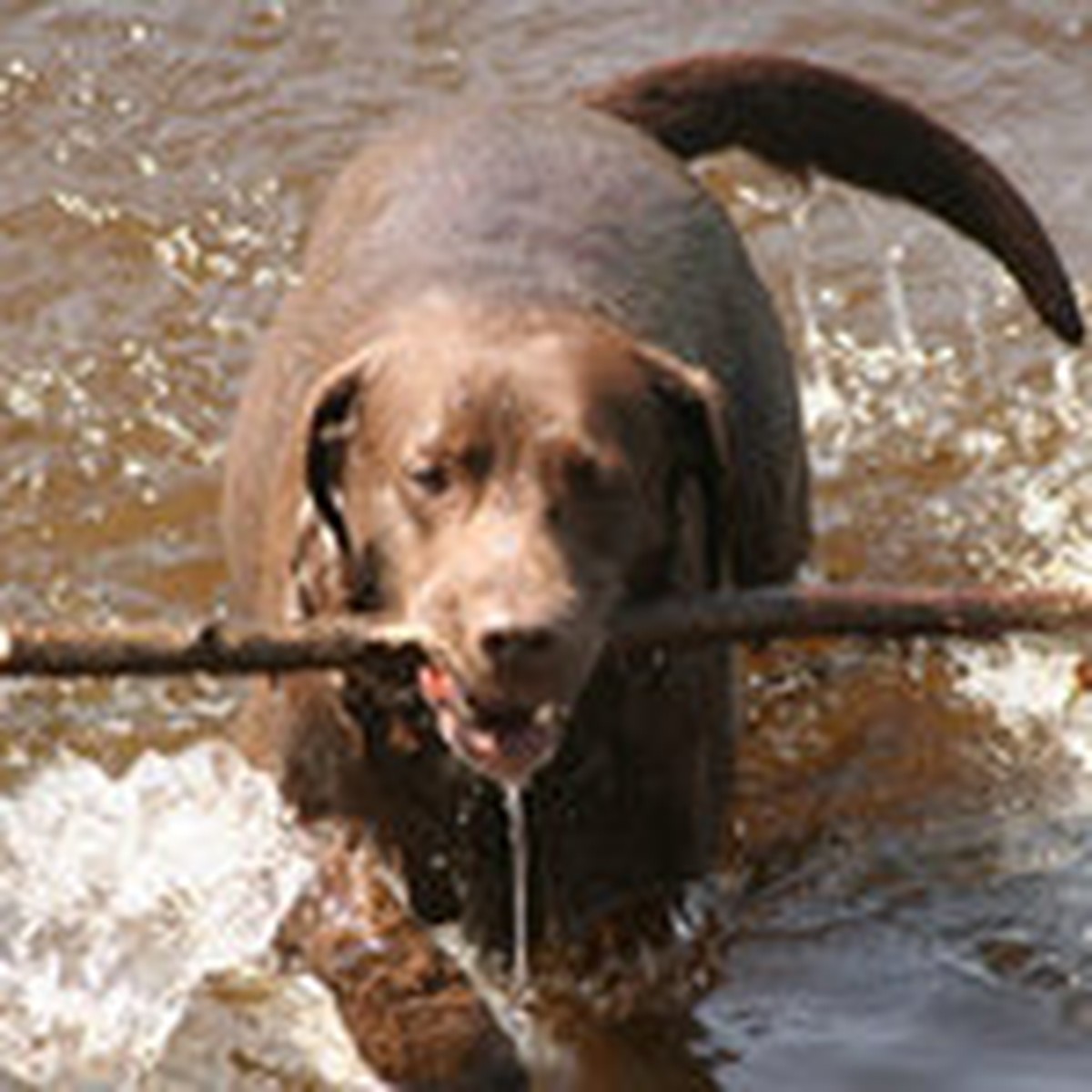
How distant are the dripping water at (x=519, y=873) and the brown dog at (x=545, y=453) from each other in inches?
0.9

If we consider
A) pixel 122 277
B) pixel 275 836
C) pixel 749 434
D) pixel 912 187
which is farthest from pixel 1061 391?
pixel 275 836

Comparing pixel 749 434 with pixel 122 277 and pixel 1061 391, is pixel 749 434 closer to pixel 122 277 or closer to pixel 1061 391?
pixel 1061 391

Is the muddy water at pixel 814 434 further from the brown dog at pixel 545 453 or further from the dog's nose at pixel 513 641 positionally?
the dog's nose at pixel 513 641

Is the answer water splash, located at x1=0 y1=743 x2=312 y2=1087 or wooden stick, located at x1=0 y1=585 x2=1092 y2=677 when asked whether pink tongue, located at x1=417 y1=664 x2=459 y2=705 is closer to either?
wooden stick, located at x1=0 y1=585 x2=1092 y2=677

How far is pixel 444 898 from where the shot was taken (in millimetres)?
5875

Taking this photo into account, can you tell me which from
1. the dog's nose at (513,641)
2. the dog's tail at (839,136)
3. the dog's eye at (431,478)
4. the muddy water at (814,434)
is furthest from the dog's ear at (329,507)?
the dog's tail at (839,136)

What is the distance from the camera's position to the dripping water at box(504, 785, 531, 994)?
5.67 meters

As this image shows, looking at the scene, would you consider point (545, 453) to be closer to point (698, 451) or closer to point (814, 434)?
point (698, 451)

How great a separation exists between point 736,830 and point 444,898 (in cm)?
110

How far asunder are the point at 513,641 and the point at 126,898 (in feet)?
6.94

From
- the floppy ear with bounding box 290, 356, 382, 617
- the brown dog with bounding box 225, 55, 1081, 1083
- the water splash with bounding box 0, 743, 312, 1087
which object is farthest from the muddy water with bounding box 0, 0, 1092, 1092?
the floppy ear with bounding box 290, 356, 382, 617

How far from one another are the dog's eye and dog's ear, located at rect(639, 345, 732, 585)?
50cm

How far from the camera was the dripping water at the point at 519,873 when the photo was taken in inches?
223

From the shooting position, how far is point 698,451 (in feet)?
18.4
